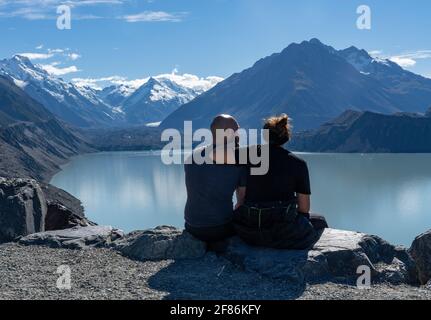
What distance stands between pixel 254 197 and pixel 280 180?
51cm

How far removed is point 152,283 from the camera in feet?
25.1

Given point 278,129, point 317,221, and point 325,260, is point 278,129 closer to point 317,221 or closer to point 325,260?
point 317,221

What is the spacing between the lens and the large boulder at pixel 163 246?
9.03 meters

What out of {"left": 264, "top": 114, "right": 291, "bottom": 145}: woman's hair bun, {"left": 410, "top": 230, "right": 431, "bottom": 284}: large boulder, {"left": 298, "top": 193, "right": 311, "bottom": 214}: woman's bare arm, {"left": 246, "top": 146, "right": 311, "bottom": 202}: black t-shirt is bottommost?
{"left": 410, "top": 230, "right": 431, "bottom": 284}: large boulder

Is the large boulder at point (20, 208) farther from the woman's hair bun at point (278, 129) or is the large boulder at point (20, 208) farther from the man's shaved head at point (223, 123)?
the woman's hair bun at point (278, 129)

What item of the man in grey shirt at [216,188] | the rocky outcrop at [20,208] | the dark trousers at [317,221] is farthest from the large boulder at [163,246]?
the rocky outcrop at [20,208]

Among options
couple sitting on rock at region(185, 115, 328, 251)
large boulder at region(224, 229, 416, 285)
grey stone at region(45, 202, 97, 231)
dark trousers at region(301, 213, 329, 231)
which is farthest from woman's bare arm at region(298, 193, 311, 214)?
grey stone at region(45, 202, 97, 231)

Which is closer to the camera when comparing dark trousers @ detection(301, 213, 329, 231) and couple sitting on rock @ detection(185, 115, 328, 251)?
couple sitting on rock @ detection(185, 115, 328, 251)

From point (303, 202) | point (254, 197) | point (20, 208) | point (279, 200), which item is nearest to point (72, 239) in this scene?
point (20, 208)

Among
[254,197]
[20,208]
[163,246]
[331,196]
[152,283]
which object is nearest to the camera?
[152,283]

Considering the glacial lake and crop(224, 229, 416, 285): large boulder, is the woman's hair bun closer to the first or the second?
crop(224, 229, 416, 285): large boulder

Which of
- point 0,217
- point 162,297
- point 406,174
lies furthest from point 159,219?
point 406,174

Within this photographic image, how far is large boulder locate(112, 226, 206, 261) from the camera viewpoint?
29.6 ft
